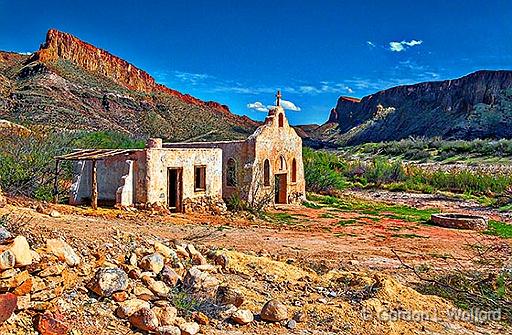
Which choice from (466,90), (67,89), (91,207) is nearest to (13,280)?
(91,207)

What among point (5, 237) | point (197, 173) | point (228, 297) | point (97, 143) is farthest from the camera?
point (97, 143)

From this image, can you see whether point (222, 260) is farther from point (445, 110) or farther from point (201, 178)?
point (445, 110)

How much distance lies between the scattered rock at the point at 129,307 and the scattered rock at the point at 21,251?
1062 millimetres

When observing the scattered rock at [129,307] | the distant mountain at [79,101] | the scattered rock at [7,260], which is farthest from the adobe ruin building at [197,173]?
the distant mountain at [79,101]

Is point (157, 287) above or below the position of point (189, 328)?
above

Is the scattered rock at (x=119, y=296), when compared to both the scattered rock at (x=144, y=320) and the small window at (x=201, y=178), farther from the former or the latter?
the small window at (x=201, y=178)

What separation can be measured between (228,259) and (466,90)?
6946 centimetres

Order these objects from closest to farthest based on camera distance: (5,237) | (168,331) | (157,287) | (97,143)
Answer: (168,331), (5,237), (157,287), (97,143)

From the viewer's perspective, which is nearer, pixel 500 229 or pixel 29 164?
pixel 500 229

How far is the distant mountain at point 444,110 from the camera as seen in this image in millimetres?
58531

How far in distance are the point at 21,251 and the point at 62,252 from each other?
0.77 meters

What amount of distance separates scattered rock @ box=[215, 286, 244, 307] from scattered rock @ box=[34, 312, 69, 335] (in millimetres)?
1924

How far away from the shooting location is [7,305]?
4.57 meters

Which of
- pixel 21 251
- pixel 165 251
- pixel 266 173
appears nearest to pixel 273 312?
pixel 165 251
